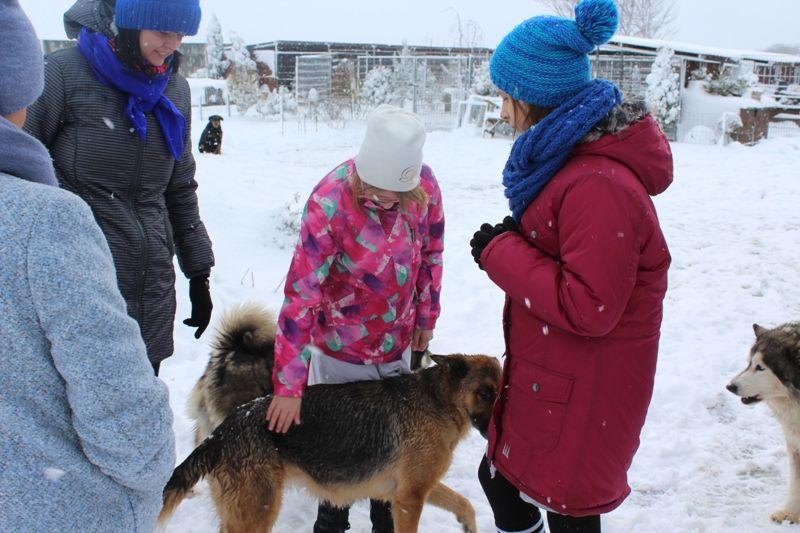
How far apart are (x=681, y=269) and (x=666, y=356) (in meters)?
2.39

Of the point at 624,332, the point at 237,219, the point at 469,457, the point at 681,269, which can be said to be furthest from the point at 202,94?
the point at 624,332

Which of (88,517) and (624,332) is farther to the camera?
(624,332)

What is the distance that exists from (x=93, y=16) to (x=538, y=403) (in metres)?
2.27

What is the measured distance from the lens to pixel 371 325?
2.94m

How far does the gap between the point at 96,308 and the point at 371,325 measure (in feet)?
6.07

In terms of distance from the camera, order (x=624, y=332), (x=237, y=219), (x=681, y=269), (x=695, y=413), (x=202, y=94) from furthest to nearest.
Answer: (x=202, y=94)
(x=237, y=219)
(x=681, y=269)
(x=695, y=413)
(x=624, y=332)

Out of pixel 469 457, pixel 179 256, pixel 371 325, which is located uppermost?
pixel 179 256

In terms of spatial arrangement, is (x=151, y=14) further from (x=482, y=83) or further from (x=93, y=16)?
(x=482, y=83)

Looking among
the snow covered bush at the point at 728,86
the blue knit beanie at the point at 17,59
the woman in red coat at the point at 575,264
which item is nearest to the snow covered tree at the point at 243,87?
the snow covered bush at the point at 728,86

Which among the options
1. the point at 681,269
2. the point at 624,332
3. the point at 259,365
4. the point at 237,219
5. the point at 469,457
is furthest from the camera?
the point at 237,219

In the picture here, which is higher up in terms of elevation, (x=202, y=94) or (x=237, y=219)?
(x=202, y=94)

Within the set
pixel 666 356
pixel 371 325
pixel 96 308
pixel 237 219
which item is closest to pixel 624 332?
pixel 371 325

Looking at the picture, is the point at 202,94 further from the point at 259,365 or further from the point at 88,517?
the point at 88,517

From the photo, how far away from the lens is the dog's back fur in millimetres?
3350
